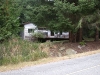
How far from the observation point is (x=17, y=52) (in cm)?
1264

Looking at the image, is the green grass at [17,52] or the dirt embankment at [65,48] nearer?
the green grass at [17,52]

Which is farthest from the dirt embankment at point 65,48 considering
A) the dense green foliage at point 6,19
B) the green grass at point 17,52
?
the dense green foliage at point 6,19

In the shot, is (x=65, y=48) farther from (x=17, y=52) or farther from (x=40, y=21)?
(x=17, y=52)

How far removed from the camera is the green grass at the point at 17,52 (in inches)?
456

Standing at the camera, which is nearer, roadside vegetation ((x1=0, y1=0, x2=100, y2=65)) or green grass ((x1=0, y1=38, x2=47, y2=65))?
green grass ((x1=0, y1=38, x2=47, y2=65))

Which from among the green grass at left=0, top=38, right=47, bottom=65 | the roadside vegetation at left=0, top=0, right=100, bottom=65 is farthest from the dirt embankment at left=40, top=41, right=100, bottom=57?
the green grass at left=0, top=38, right=47, bottom=65

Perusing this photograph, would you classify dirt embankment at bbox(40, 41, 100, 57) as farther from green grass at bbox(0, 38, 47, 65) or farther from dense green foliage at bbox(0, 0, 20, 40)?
dense green foliage at bbox(0, 0, 20, 40)

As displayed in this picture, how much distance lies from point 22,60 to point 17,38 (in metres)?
2.18

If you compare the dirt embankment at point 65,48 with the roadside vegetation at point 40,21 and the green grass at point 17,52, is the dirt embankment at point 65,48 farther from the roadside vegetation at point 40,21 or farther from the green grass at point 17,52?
the green grass at point 17,52

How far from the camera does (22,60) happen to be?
11.8 meters

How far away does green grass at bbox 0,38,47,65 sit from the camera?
11.6m

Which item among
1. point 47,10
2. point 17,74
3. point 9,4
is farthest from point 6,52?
point 47,10

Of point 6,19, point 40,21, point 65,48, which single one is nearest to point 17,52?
point 6,19

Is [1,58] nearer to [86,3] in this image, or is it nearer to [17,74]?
[17,74]
